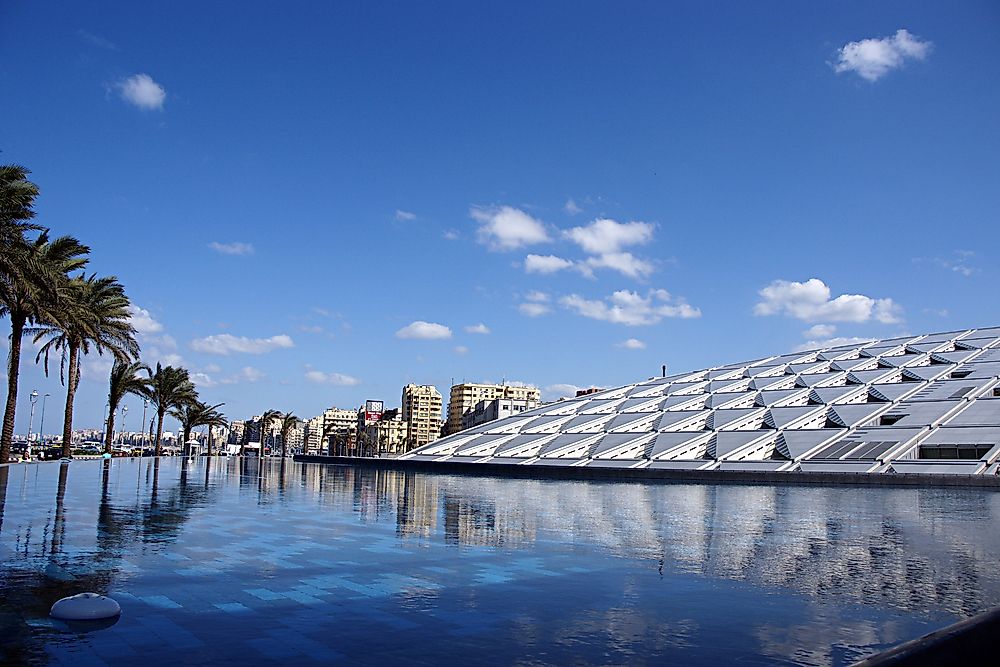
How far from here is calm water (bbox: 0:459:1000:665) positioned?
4.91 meters

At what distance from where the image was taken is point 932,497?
747 inches

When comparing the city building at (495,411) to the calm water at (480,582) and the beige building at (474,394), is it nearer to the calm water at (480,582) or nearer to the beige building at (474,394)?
the beige building at (474,394)

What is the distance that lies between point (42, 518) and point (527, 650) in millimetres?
9561

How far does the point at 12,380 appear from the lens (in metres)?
28.5

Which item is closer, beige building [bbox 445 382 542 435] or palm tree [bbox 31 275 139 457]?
palm tree [bbox 31 275 139 457]

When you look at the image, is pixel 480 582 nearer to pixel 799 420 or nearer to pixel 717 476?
pixel 717 476

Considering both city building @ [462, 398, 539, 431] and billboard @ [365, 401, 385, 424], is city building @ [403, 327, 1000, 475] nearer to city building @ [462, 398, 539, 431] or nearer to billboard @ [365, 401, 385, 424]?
city building @ [462, 398, 539, 431]

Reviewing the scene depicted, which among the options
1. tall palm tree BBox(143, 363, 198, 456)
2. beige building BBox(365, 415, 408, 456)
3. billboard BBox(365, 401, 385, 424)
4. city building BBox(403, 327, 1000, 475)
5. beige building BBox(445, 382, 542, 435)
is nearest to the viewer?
city building BBox(403, 327, 1000, 475)

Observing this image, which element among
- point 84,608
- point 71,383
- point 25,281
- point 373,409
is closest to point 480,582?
point 84,608

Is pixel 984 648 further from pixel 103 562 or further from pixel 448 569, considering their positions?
pixel 103 562

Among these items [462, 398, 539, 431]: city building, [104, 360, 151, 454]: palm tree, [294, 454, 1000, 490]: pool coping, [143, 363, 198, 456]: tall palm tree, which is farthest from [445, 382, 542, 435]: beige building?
[294, 454, 1000, 490]: pool coping

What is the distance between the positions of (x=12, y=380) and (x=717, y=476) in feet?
86.5

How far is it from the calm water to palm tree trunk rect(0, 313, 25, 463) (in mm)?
16492

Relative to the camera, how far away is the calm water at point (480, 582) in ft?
16.1
